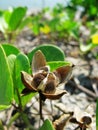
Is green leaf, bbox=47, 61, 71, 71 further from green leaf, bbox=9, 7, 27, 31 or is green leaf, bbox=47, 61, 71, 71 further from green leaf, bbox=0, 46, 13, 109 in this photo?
green leaf, bbox=9, 7, 27, 31

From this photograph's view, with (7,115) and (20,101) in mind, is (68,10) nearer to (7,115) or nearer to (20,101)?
(7,115)

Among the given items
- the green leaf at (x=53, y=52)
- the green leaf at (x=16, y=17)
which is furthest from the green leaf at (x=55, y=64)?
the green leaf at (x=16, y=17)

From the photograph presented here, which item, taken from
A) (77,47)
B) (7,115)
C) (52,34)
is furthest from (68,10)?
(7,115)

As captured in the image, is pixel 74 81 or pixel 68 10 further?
pixel 68 10

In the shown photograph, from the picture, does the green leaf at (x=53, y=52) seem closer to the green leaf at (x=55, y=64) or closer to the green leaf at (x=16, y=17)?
the green leaf at (x=55, y=64)

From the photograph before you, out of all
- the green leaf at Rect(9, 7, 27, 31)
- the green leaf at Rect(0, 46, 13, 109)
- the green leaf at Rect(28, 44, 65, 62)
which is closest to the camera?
the green leaf at Rect(0, 46, 13, 109)

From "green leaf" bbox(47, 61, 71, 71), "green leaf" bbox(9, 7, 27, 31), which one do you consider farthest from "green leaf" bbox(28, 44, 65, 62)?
"green leaf" bbox(9, 7, 27, 31)
